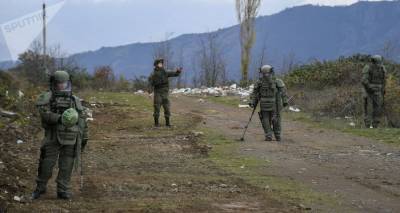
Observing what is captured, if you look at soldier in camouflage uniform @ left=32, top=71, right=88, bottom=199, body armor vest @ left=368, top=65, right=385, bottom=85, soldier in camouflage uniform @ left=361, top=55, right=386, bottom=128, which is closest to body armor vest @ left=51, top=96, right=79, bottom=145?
soldier in camouflage uniform @ left=32, top=71, right=88, bottom=199

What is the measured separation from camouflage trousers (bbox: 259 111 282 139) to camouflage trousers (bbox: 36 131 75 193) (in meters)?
7.49

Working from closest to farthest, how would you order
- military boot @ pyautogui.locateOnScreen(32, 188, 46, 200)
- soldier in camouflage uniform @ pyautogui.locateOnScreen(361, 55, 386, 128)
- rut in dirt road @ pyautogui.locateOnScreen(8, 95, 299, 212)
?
1. rut in dirt road @ pyautogui.locateOnScreen(8, 95, 299, 212)
2. military boot @ pyautogui.locateOnScreen(32, 188, 46, 200)
3. soldier in camouflage uniform @ pyautogui.locateOnScreen(361, 55, 386, 128)

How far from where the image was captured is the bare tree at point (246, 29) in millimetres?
37594

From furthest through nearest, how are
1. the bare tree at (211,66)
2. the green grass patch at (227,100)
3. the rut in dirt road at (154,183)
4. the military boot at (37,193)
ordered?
the bare tree at (211,66) → the green grass patch at (227,100) → the military boot at (37,193) → the rut in dirt road at (154,183)

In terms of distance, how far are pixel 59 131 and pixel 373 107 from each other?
41.6ft

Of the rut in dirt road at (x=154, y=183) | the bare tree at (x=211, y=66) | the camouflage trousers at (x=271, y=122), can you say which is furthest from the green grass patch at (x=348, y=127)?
the bare tree at (x=211, y=66)

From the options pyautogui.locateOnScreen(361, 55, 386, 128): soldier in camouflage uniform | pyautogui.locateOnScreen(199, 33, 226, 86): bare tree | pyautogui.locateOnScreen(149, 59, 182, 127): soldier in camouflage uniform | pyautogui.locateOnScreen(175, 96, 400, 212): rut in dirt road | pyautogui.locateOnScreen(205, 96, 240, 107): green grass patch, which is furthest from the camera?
pyautogui.locateOnScreen(199, 33, 226, 86): bare tree

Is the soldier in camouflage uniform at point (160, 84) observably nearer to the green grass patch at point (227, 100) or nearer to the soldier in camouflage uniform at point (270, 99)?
the soldier in camouflage uniform at point (270, 99)

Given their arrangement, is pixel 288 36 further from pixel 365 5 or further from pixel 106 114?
pixel 106 114

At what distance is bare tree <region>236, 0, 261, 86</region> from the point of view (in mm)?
37594

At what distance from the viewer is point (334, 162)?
12.9 meters

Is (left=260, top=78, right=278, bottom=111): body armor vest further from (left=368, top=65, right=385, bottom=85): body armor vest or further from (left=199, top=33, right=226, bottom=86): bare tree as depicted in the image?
(left=199, top=33, right=226, bottom=86): bare tree

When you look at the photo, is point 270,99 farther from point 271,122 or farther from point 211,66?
point 211,66

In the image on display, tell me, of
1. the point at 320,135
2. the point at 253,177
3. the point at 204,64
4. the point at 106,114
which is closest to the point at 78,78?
the point at 204,64
